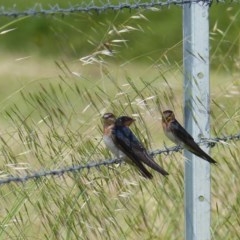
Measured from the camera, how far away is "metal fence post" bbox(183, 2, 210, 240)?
4.38 m

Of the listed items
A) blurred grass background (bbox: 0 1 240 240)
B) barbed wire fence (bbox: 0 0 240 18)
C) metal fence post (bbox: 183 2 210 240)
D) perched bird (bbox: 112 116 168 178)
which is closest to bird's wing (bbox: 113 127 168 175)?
perched bird (bbox: 112 116 168 178)

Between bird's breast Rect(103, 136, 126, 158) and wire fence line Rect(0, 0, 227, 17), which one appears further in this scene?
bird's breast Rect(103, 136, 126, 158)

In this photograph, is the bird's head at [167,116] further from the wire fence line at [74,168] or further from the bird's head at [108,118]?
the bird's head at [108,118]

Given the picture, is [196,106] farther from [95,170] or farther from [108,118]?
[95,170]

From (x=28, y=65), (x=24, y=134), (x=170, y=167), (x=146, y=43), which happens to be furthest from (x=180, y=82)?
(x=28, y=65)

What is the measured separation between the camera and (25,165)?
4.39 metres

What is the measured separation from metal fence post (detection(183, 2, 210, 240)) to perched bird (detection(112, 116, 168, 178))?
8.6 inches

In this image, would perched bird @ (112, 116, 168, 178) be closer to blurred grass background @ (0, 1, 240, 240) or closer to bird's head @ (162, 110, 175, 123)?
blurred grass background @ (0, 1, 240, 240)

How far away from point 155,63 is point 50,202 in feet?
1.95

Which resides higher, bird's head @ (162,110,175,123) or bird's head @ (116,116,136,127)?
bird's head @ (116,116,136,127)

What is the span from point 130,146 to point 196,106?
0.30 m

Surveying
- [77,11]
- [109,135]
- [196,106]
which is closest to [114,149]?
[109,135]

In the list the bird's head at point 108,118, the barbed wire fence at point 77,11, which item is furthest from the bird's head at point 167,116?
the bird's head at point 108,118

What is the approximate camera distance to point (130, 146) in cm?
429
